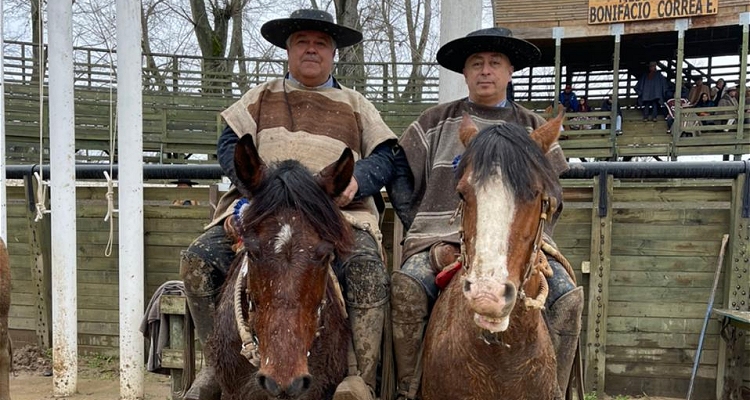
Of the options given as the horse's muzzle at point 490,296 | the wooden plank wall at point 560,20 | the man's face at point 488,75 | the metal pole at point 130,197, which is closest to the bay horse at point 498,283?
the horse's muzzle at point 490,296

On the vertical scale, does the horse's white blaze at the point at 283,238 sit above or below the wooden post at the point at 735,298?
above

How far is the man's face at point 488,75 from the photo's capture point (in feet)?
11.3

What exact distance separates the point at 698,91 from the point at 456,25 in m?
13.8

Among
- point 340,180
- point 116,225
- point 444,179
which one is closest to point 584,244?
point 444,179

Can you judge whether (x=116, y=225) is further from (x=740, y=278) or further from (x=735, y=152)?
(x=735, y=152)

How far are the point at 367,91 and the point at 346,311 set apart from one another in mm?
14579

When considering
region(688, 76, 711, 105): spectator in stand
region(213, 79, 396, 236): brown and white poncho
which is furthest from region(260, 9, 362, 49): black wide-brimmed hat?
region(688, 76, 711, 105): spectator in stand

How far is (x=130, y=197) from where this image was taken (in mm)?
4840

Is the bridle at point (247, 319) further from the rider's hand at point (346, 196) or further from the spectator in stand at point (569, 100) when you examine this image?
the spectator in stand at point (569, 100)

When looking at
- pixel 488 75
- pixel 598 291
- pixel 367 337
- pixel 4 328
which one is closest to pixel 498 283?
pixel 367 337

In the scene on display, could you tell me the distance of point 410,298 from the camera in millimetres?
2895

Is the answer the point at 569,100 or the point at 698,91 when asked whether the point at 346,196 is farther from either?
the point at 698,91

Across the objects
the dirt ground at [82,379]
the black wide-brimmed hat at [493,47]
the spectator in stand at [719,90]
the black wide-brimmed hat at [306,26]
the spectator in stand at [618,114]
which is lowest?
the dirt ground at [82,379]

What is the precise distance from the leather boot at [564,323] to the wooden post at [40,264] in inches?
194
